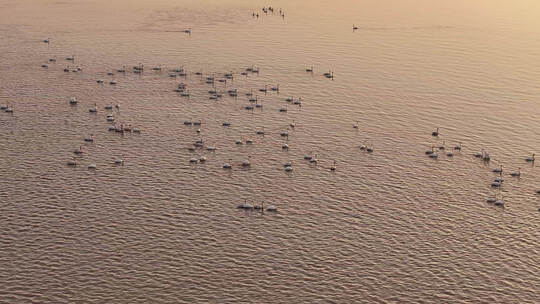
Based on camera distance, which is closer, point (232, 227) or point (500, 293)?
point (500, 293)

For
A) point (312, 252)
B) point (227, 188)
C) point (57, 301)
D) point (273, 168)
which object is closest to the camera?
point (57, 301)

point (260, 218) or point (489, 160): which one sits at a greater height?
point (489, 160)

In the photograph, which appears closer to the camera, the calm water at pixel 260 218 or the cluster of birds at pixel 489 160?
the calm water at pixel 260 218

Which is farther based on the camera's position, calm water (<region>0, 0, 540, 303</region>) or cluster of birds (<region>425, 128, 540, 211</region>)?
cluster of birds (<region>425, 128, 540, 211</region>)

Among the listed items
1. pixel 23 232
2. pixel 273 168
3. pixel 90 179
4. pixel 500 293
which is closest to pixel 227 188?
pixel 273 168

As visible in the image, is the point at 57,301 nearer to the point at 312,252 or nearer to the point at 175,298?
the point at 175,298

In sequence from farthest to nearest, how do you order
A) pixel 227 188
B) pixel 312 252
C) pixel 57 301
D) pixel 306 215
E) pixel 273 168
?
pixel 273 168, pixel 227 188, pixel 306 215, pixel 312 252, pixel 57 301

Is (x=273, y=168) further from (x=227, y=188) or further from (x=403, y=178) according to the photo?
(x=403, y=178)

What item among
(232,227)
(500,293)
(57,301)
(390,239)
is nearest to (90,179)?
(232,227)

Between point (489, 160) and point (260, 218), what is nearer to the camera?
point (260, 218)
